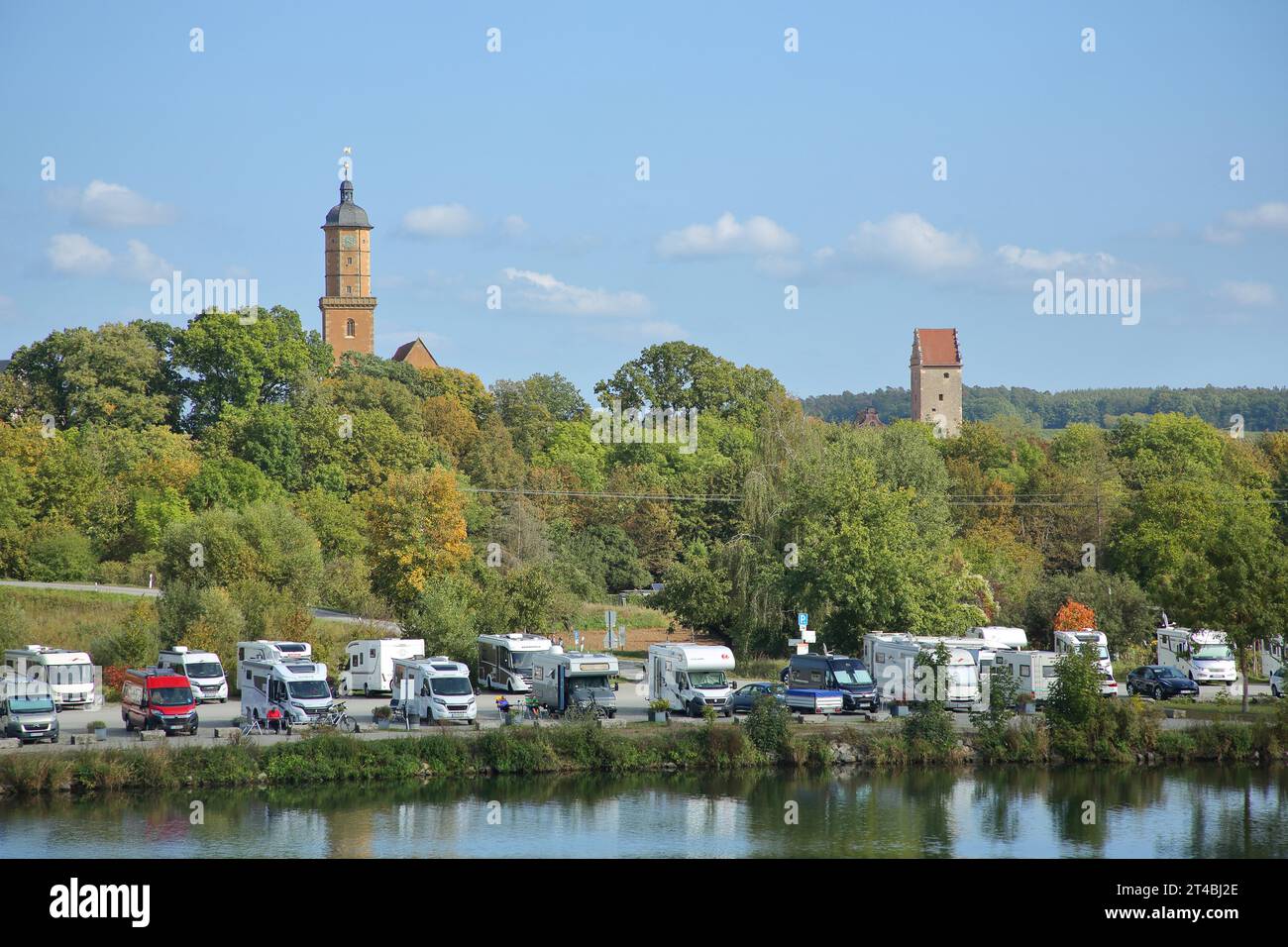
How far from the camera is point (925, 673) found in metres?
39.4

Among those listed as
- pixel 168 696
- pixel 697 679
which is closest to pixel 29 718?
pixel 168 696

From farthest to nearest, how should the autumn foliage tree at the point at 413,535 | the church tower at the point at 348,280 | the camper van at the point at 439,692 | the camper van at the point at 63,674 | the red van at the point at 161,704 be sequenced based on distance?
Answer: the church tower at the point at 348,280
the autumn foliage tree at the point at 413,535
the camper van at the point at 63,674
the camper van at the point at 439,692
the red van at the point at 161,704

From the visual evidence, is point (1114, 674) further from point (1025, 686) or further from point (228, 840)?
point (228, 840)

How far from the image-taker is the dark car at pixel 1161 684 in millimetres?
43062

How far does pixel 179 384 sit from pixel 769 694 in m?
60.5

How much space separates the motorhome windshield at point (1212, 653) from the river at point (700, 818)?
39.0ft

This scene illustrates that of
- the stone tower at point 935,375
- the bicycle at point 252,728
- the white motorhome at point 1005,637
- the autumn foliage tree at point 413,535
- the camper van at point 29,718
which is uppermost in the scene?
the stone tower at point 935,375

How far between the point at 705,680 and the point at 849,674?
400cm

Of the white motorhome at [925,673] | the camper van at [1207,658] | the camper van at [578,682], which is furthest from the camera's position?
the camper van at [1207,658]

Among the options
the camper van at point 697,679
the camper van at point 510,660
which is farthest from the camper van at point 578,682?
the camper van at point 510,660

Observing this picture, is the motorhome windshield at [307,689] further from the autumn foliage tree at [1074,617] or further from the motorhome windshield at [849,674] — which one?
the autumn foliage tree at [1074,617]

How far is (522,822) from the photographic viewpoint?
28391 millimetres

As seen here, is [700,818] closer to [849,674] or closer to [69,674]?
[849,674]

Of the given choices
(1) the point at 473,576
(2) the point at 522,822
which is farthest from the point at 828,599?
(2) the point at 522,822
